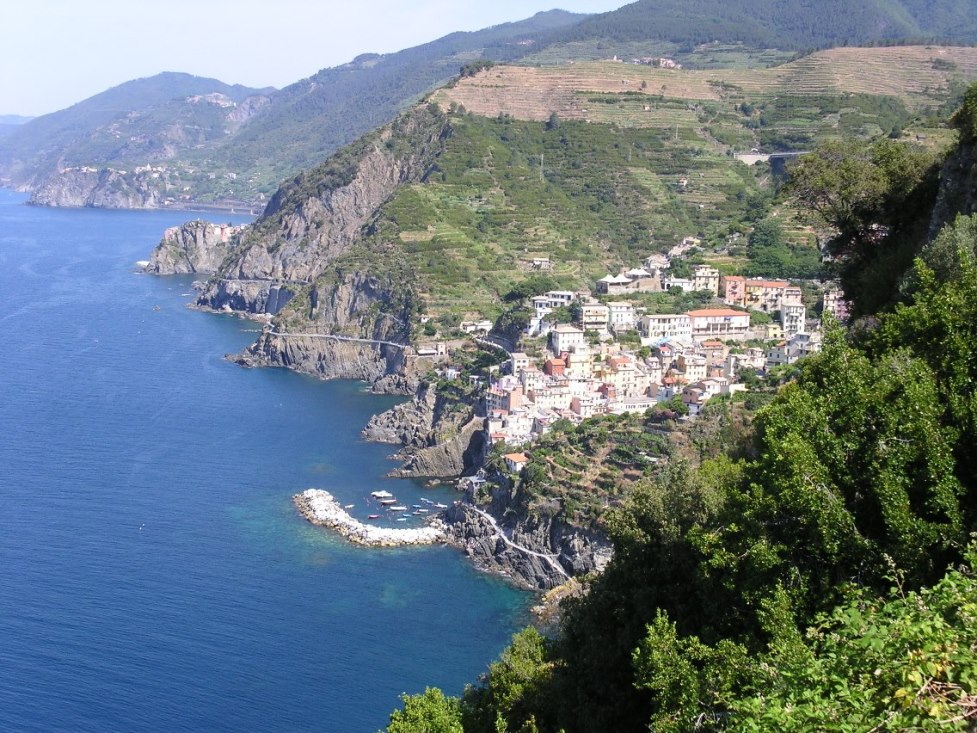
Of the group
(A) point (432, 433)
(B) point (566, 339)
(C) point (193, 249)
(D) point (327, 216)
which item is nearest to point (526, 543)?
(A) point (432, 433)

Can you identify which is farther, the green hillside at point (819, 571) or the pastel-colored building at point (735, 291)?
the pastel-colored building at point (735, 291)

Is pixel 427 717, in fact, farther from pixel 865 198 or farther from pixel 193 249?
pixel 193 249

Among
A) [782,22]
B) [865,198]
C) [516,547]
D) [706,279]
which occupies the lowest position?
Result: [516,547]

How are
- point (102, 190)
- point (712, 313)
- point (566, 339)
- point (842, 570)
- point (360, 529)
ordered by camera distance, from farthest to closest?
point (102, 190), point (712, 313), point (566, 339), point (360, 529), point (842, 570)

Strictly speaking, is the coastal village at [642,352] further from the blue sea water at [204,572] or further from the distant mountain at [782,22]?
the distant mountain at [782,22]

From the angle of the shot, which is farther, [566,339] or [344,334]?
[344,334]

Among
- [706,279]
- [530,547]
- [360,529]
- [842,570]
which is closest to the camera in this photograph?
[842,570]

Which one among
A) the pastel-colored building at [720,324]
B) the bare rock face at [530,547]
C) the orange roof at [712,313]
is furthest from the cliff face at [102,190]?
the bare rock face at [530,547]

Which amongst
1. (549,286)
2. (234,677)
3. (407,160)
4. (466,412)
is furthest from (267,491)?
(407,160)
